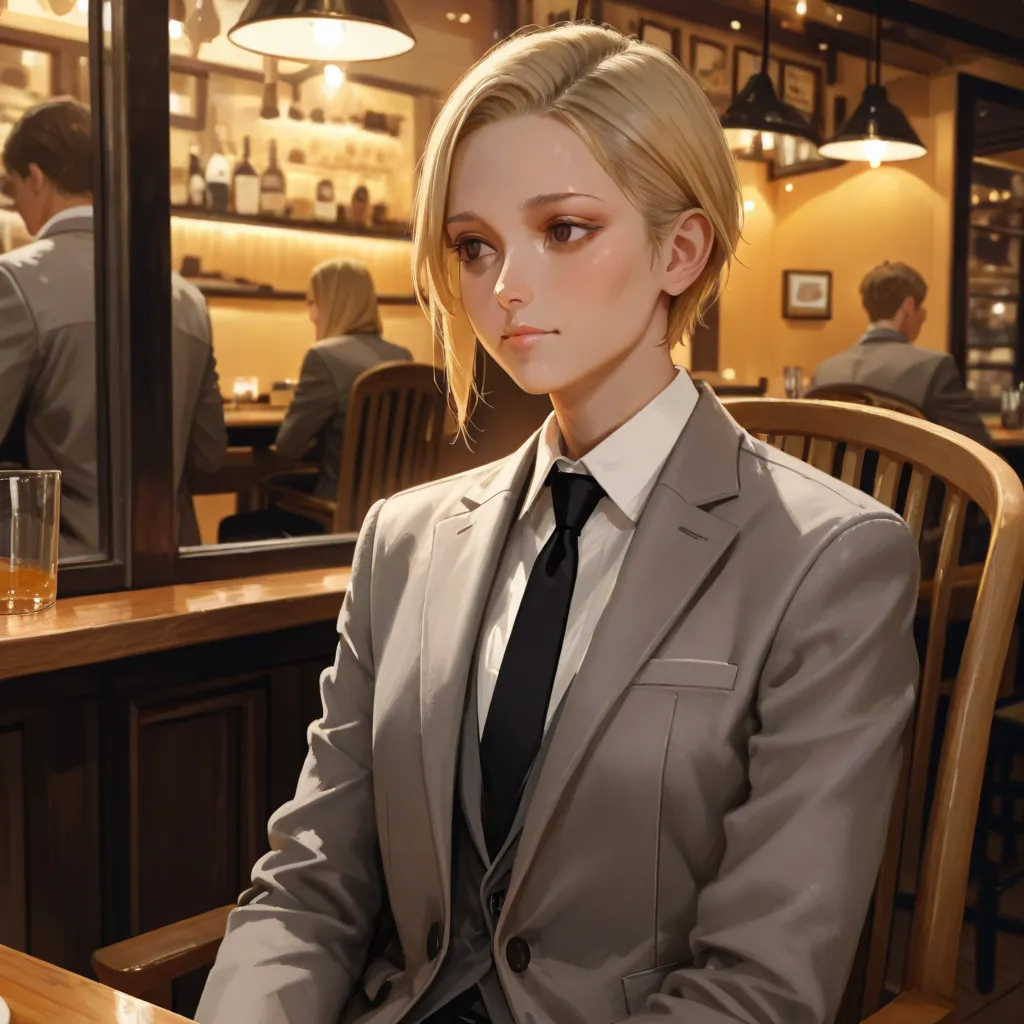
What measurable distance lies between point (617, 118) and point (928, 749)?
2.15 feet

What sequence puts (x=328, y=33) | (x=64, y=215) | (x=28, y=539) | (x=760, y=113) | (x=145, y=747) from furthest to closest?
(x=760, y=113) < (x=328, y=33) < (x=64, y=215) < (x=145, y=747) < (x=28, y=539)

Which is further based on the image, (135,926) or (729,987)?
(135,926)

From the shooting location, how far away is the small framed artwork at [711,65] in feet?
16.6

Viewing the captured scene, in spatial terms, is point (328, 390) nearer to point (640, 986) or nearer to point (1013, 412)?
point (640, 986)

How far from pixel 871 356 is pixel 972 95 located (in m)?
2.60

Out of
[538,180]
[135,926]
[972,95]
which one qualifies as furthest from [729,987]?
[972,95]

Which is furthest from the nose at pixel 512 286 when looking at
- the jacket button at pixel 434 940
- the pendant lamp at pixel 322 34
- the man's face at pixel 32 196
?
the pendant lamp at pixel 322 34

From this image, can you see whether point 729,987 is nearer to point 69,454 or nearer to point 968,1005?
point 69,454

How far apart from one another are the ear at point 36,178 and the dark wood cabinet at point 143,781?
2.63ft

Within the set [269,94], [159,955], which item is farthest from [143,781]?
[269,94]

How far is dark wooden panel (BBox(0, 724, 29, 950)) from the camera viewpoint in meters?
1.52

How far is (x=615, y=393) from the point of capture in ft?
3.51

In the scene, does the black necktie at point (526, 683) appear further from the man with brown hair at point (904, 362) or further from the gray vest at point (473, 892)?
the man with brown hair at point (904, 362)

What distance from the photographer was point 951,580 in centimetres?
117
